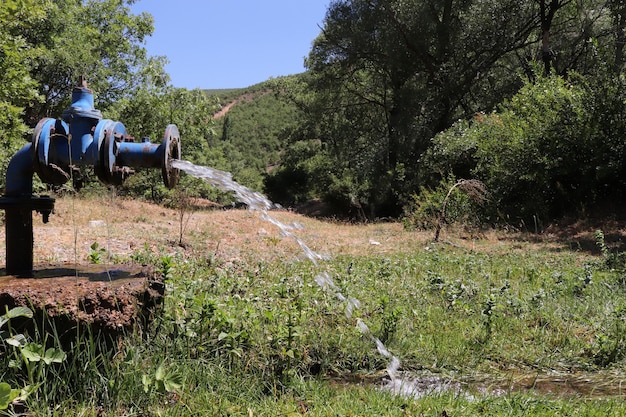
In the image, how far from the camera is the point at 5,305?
7.08 ft

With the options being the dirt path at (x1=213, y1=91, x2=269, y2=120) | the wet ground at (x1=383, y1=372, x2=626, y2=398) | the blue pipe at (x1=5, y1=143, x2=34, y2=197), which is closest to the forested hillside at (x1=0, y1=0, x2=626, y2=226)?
the blue pipe at (x1=5, y1=143, x2=34, y2=197)

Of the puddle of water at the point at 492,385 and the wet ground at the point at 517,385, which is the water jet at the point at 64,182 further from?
the wet ground at the point at 517,385

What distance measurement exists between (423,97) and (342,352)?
1895 centimetres

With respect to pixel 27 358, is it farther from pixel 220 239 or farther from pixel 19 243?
pixel 220 239

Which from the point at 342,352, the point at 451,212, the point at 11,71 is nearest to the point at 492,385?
the point at 342,352

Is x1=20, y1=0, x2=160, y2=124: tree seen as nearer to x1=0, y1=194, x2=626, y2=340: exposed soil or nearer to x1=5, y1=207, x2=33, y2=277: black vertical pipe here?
x1=0, y1=194, x2=626, y2=340: exposed soil

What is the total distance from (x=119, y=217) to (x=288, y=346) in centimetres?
1030

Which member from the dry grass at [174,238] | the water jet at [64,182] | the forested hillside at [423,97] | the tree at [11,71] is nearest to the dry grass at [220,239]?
the dry grass at [174,238]

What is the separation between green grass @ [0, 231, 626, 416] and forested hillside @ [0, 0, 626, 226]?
619 cm

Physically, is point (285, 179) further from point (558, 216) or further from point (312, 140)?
point (558, 216)

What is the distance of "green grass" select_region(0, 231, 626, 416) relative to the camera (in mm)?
2270

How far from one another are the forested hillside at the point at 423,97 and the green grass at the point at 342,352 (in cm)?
619

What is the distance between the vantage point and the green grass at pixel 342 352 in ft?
7.45

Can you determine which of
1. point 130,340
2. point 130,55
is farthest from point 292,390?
point 130,55
